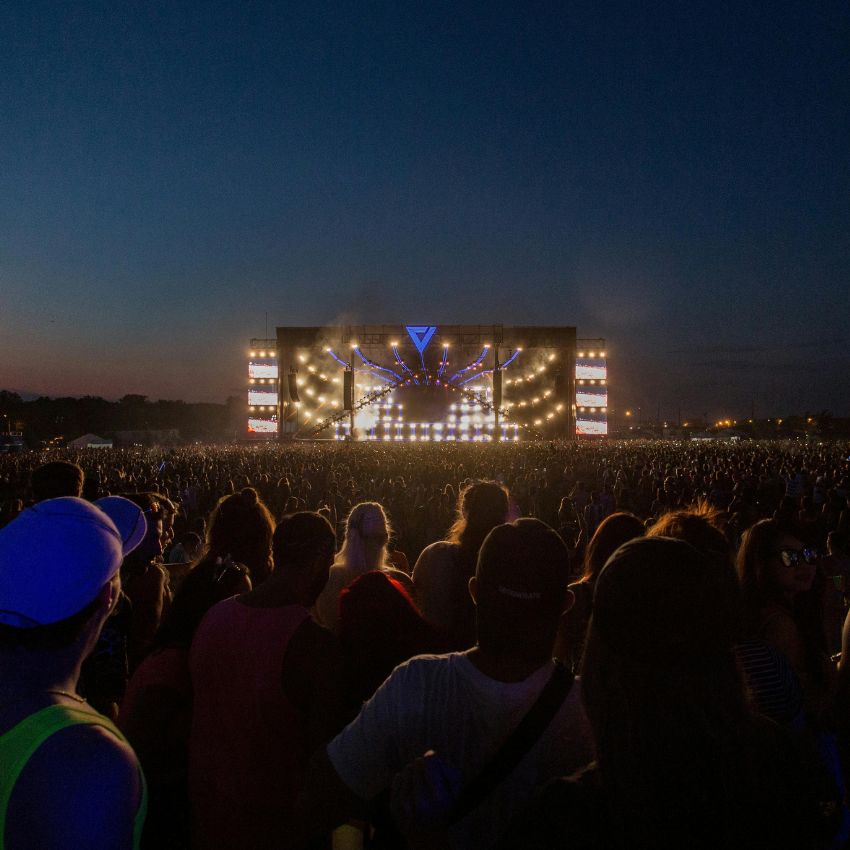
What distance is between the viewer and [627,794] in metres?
1.02

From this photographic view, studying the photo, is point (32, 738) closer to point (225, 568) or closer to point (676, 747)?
point (676, 747)

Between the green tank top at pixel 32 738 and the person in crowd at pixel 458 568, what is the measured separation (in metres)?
1.62

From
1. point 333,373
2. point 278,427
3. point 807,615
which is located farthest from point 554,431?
point 807,615

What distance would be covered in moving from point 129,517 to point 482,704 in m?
1.99

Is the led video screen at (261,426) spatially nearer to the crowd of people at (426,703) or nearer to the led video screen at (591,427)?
the led video screen at (591,427)

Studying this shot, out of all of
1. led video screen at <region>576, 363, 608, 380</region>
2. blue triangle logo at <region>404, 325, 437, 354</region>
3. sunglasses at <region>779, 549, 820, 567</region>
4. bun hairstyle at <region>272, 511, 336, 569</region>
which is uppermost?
blue triangle logo at <region>404, 325, 437, 354</region>

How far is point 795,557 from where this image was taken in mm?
2619

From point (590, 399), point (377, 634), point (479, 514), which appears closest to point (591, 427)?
point (590, 399)

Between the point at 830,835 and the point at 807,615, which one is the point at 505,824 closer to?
the point at 830,835

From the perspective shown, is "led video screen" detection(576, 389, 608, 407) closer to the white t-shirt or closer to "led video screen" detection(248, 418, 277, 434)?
"led video screen" detection(248, 418, 277, 434)

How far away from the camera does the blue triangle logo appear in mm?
38188

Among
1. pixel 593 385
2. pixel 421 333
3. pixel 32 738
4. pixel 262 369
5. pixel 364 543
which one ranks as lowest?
pixel 364 543

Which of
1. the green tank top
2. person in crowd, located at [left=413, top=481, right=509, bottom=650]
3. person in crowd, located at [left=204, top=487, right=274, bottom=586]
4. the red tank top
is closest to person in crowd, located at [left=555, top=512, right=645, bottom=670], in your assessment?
person in crowd, located at [left=413, top=481, right=509, bottom=650]

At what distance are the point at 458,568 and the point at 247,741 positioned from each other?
1354mm
